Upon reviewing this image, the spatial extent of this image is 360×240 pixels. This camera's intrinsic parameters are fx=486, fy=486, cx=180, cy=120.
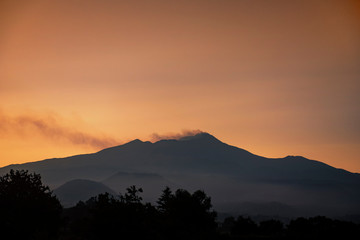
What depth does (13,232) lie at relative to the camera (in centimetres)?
5081

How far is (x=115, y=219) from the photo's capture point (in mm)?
47812

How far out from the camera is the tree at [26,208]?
173 feet

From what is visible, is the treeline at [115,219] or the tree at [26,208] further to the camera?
the tree at [26,208]

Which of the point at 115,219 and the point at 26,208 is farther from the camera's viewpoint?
the point at 26,208

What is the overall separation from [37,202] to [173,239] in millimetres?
16535

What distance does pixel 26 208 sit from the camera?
5569cm

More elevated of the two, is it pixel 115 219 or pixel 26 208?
pixel 26 208

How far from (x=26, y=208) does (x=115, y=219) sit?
13736 millimetres

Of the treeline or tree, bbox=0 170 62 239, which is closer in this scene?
the treeline

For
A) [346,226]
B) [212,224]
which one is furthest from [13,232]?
[346,226]

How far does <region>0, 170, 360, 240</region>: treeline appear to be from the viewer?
48.1 meters

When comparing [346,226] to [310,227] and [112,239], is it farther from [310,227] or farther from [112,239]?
[112,239]

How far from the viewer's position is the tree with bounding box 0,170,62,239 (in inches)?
2082

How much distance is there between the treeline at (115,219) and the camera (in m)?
48.1
